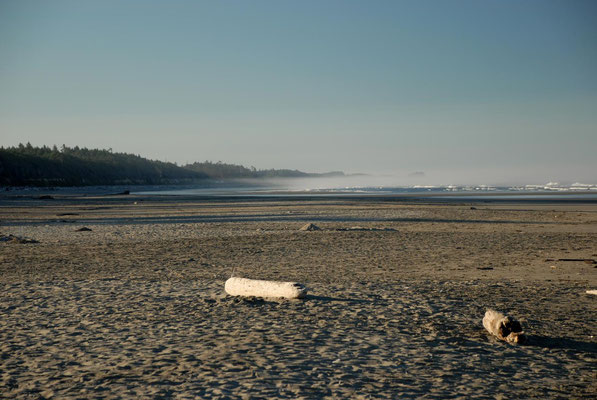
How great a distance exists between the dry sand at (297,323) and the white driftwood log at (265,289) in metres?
0.15

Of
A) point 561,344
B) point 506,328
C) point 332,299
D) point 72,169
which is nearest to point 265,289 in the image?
point 332,299

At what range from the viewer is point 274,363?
658 centimetres

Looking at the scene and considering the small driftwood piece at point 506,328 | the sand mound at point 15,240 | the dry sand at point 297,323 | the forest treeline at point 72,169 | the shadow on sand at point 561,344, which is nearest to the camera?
the dry sand at point 297,323

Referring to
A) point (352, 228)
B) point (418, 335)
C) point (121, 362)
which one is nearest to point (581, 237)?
point (352, 228)

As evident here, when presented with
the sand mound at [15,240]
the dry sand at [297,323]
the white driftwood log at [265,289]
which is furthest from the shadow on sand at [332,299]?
the sand mound at [15,240]

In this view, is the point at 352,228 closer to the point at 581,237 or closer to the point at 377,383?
the point at 581,237

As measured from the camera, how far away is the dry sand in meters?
5.96

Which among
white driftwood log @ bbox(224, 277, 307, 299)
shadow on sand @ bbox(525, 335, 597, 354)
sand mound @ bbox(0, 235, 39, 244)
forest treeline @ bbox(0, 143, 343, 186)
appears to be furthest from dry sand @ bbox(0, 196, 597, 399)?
forest treeline @ bbox(0, 143, 343, 186)

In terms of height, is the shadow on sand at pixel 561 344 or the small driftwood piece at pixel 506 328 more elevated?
the small driftwood piece at pixel 506 328

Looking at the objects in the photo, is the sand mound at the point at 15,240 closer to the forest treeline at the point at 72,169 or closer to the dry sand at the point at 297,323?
the dry sand at the point at 297,323

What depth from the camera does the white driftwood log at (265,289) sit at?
989 cm

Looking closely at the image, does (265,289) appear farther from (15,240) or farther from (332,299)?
A: (15,240)

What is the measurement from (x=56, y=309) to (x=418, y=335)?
5.87m

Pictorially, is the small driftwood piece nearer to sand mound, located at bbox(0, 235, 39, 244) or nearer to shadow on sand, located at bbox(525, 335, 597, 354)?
shadow on sand, located at bbox(525, 335, 597, 354)
